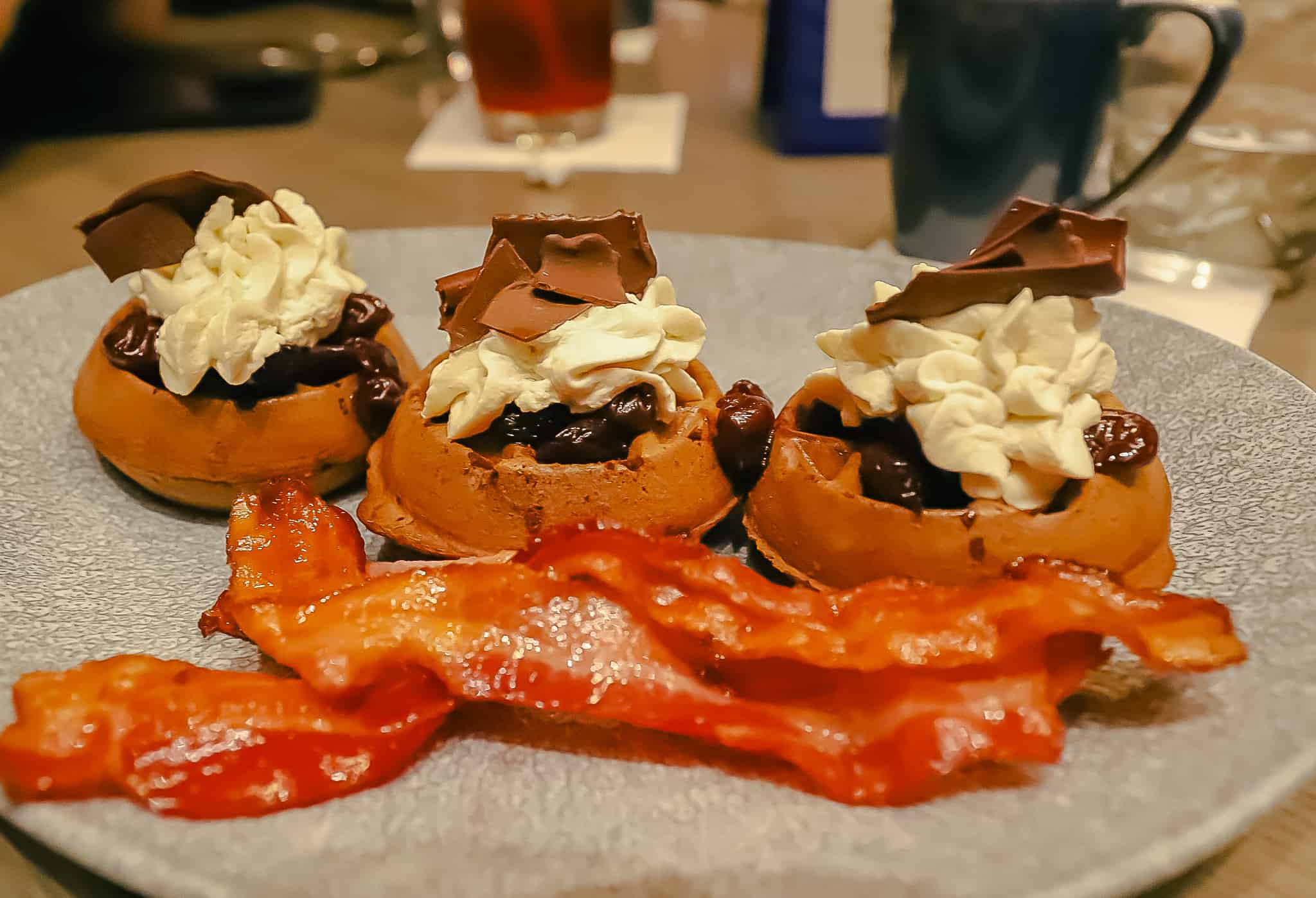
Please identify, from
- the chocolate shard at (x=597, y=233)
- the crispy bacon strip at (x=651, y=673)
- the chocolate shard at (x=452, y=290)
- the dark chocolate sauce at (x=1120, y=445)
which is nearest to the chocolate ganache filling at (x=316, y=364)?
the chocolate shard at (x=452, y=290)

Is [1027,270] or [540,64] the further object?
[540,64]

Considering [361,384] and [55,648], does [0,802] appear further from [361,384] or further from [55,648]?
[361,384]

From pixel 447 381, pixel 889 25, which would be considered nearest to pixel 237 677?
pixel 447 381

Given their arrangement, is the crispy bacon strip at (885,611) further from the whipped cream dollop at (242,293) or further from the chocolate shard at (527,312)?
the whipped cream dollop at (242,293)

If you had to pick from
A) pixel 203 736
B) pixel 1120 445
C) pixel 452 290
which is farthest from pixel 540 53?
pixel 203 736

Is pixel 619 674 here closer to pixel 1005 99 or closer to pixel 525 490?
pixel 525 490

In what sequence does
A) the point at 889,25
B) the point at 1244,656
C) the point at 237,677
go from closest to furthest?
the point at 1244,656
the point at 237,677
the point at 889,25
